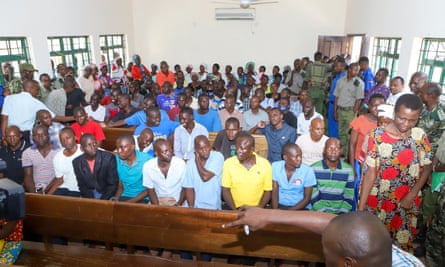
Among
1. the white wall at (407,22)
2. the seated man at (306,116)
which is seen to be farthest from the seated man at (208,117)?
the white wall at (407,22)

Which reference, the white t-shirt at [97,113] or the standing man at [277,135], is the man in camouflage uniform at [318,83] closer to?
the standing man at [277,135]

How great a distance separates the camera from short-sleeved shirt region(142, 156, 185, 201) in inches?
117

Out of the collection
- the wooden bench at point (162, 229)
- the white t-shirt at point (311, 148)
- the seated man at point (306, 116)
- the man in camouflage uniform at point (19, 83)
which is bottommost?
the wooden bench at point (162, 229)

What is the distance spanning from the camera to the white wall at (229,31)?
10.9m

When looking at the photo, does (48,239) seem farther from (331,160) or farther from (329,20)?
(329,20)

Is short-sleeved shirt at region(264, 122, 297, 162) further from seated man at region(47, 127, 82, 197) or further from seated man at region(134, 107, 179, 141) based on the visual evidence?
seated man at region(47, 127, 82, 197)

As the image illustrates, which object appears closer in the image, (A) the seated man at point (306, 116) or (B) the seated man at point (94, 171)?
(B) the seated man at point (94, 171)

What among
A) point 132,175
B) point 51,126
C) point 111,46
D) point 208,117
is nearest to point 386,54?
point 208,117

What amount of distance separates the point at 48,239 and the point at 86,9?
7.78 m

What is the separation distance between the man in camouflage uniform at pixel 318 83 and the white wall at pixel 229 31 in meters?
3.99

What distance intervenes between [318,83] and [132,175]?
540cm

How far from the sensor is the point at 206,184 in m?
2.95

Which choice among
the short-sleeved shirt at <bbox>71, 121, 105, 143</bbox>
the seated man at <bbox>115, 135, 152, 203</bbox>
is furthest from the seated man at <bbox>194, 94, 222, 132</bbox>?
the seated man at <bbox>115, 135, 152, 203</bbox>

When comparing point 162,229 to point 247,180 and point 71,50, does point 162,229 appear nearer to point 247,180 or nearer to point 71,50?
point 247,180
